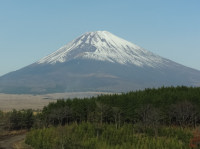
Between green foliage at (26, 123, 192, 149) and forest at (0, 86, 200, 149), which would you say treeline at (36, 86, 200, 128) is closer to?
forest at (0, 86, 200, 149)

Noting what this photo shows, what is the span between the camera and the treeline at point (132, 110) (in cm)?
8769

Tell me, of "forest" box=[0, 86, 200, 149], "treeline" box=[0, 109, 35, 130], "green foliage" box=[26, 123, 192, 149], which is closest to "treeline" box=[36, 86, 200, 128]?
"forest" box=[0, 86, 200, 149]

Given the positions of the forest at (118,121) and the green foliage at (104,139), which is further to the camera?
the forest at (118,121)

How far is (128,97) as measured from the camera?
101938 millimetres

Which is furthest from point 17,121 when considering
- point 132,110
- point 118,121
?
point 132,110

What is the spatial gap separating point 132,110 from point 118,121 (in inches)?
216

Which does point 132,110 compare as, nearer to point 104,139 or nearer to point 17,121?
point 104,139

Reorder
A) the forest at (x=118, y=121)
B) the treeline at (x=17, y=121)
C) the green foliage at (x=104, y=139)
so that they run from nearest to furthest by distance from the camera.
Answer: the green foliage at (x=104, y=139) → the forest at (x=118, y=121) → the treeline at (x=17, y=121)

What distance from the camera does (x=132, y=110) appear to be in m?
97.5

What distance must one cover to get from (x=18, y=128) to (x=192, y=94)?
57322 mm

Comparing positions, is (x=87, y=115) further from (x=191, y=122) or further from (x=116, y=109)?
(x=191, y=122)

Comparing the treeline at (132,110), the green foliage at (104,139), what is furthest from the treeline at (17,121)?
the green foliage at (104,139)

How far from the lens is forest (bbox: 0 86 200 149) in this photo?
66062 millimetres

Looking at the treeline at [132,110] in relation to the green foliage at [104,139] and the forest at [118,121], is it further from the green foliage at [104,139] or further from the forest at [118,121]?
the green foliage at [104,139]
